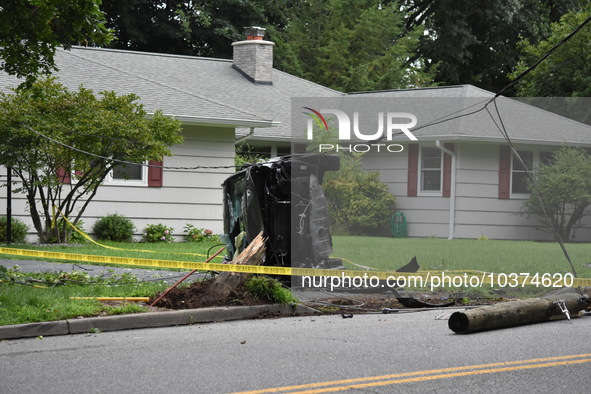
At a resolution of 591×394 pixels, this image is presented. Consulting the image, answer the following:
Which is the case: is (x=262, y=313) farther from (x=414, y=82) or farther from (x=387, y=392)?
(x=414, y=82)

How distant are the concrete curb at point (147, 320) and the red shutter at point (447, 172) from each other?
2.90 m

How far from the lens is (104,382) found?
6188 mm

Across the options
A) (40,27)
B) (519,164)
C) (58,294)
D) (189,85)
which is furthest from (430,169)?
(189,85)

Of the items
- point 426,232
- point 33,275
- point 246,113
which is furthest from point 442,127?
point 246,113

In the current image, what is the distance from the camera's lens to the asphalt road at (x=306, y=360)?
613cm

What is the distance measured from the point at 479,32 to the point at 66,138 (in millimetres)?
27903

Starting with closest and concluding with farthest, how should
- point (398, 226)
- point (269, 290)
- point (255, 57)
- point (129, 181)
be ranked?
point (269, 290), point (398, 226), point (129, 181), point (255, 57)

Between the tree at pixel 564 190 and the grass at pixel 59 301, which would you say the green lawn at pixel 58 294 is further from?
the tree at pixel 564 190

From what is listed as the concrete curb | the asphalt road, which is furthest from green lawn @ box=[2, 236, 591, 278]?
the asphalt road

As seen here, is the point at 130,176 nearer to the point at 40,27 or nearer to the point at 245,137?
the point at 245,137

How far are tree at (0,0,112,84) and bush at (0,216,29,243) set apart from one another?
692 cm

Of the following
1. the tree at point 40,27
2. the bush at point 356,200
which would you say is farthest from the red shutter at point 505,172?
the tree at point 40,27

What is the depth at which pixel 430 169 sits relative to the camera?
12.0m

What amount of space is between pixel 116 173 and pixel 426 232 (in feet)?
34.2
